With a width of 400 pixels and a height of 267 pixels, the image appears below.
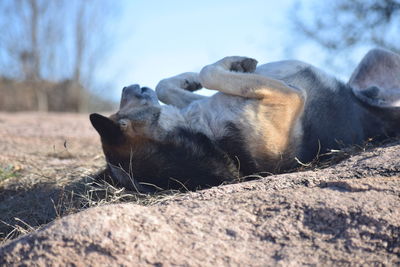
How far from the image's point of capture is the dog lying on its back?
3895 millimetres

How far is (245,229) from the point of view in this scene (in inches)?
105

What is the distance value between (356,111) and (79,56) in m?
18.0

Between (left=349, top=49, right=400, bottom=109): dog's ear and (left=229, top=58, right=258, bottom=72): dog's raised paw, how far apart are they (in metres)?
1.01

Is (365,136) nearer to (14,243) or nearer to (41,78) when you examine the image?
(14,243)

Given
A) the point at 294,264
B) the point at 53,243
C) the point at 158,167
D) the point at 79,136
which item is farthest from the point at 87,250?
the point at 79,136

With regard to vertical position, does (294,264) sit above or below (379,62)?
below

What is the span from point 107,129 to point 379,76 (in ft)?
8.48

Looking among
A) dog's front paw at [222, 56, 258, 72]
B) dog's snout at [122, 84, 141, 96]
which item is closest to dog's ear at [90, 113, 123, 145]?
dog's snout at [122, 84, 141, 96]

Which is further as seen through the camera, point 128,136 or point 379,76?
point 379,76

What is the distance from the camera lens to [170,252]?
8.07ft

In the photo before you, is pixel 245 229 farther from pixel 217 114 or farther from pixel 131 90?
pixel 131 90

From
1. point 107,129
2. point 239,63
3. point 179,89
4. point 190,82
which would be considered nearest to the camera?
point 107,129

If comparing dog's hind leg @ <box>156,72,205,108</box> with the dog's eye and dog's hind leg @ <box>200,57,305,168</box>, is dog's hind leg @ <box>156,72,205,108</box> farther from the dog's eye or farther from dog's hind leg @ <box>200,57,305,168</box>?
the dog's eye

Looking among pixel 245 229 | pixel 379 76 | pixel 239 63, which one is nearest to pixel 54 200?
pixel 239 63
